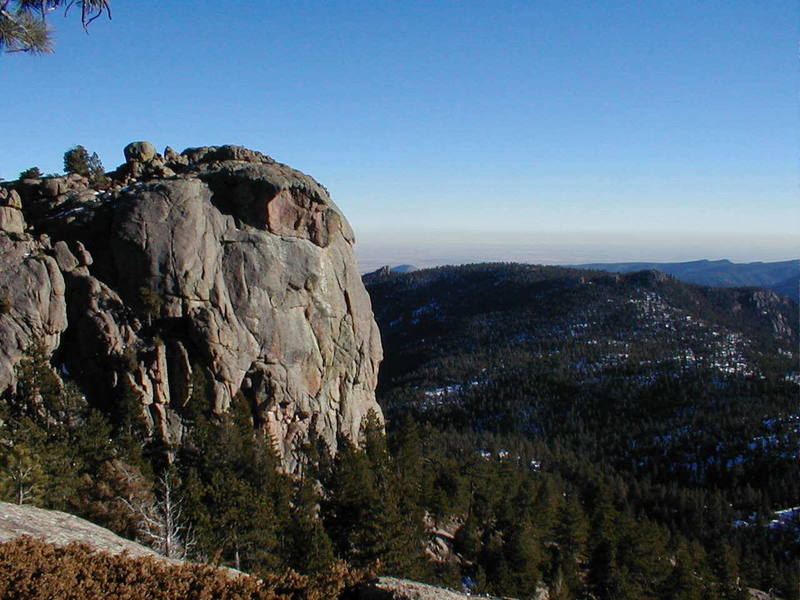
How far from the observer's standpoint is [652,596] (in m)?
55.4

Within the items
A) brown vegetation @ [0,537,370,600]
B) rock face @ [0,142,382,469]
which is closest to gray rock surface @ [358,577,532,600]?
brown vegetation @ [0,537,370,600]

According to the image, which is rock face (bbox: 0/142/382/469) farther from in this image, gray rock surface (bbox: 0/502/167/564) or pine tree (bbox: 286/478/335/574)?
gray rock surface (bbox: 0/502/167/564)

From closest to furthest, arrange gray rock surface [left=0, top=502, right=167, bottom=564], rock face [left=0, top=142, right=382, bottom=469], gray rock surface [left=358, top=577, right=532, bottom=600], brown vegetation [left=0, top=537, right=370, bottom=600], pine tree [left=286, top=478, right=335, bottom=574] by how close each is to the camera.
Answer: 1. brown vegetation [left=0, top=537, right=370, bottom=600]
2. gray rock surface [left=358, top=577, right=532, bottom=600]
3. gray rock surface [left=0, top=502, right=167, bottom=564]
4. pine tree [left=286, top=478, right=335, bottom=574]
5. rock face [left=0, top=142, right=382, bottom=469]

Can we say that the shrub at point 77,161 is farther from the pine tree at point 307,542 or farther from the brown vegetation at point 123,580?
the brown vegetation at point 123,580

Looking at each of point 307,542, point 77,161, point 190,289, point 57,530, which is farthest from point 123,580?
point 77,161

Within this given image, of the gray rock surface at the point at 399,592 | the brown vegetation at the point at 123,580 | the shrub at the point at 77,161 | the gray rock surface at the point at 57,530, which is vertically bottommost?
the gray rock surface at the point at 57,530

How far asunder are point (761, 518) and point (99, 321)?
12233cm

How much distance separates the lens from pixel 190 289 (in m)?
42.7

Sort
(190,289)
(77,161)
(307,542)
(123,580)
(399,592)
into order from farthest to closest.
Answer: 1. (77,161)
2. (190,289)
3. (307,542)
4. (399,592)
5. (123,580)

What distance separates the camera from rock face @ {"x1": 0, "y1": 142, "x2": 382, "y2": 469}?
128 ft

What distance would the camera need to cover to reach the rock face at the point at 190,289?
38906 mm

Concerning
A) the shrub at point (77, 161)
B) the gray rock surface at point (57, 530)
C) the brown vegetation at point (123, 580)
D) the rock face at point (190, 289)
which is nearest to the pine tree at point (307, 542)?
the rock face at point (190, 289)

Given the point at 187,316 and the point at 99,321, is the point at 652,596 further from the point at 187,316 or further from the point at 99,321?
the point at 99,321

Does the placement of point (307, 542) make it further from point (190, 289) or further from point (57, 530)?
point (190, 289)
